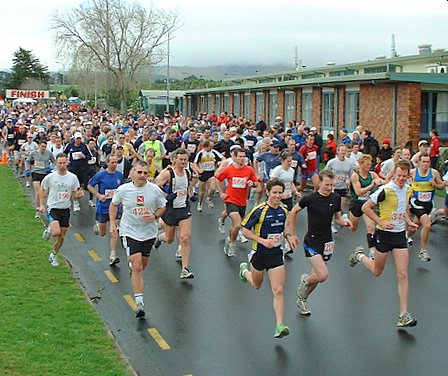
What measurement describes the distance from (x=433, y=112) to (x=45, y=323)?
71.3 feet

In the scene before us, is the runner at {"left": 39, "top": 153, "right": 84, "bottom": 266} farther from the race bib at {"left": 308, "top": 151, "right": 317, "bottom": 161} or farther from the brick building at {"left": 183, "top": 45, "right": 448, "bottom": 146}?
the brick building at {"left": 183, "top": 45, "right": 448, "bottom": 146}

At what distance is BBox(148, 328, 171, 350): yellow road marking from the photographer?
323 inches

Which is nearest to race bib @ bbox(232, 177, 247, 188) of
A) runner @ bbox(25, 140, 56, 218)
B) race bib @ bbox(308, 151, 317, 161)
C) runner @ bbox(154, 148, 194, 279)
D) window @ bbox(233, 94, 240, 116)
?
runner @ bbox(154, 148, 194, 279)

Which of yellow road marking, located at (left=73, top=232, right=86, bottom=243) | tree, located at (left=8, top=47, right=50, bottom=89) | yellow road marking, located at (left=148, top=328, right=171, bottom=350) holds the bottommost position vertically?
yellow road marking, located at (left=148, top=328, right=171, bottom=350)

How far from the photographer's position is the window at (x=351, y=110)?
96.7 feet

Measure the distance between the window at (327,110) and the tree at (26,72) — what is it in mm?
95580

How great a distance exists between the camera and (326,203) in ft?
30.6

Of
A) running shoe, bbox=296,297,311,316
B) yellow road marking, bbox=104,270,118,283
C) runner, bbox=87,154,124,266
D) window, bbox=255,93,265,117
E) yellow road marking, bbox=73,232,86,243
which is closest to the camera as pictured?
running shoe, bbox=296,297,311,316

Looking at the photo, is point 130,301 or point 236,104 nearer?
point 130,301

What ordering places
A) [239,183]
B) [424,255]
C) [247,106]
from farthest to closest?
[247,106] < [239,183] < [424,255]

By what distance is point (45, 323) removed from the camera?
28.3 feet

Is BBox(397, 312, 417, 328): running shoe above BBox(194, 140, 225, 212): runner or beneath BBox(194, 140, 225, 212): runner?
beneath

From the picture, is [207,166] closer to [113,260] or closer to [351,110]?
[113,260]

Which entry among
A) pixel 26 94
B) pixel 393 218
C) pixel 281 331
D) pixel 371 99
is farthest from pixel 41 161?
pixel 26 94
